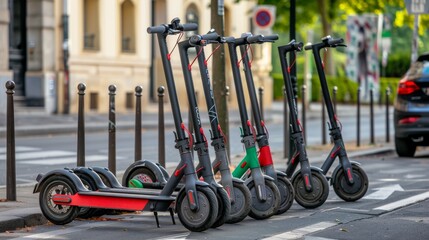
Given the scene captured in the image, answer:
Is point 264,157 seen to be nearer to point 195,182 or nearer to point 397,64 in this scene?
point 195,182

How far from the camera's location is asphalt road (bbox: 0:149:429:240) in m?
9.58

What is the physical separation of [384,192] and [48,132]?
13737mm

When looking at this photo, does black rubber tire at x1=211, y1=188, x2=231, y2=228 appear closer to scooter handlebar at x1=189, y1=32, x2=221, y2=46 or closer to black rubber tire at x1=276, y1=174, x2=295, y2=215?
scooter handlebar at x1=189, y1=32, x2=221, y2=46

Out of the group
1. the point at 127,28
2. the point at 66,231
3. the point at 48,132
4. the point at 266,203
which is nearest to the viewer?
the point at 66,231

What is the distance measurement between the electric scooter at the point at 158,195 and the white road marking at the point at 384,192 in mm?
3240

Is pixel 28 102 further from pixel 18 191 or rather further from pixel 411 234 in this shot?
pixel 411 234

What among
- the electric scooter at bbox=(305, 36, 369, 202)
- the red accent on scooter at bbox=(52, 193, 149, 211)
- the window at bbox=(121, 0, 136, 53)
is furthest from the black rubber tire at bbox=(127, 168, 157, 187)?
the window at bbox=(121, 0, 136, 53)

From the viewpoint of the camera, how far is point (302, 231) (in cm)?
989

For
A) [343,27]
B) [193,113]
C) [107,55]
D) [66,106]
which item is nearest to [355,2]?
[107,55]

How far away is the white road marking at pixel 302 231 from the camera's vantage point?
9.52 meters

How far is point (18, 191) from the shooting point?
1249cm

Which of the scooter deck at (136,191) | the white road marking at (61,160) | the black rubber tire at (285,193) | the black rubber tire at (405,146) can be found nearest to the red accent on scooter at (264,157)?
the black rubber tire at (285,193)

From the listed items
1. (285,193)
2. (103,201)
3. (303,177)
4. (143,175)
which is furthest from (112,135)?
(103,201)

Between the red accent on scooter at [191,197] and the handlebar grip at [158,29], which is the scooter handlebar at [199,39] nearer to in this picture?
the handlebar grip at [158,29]
